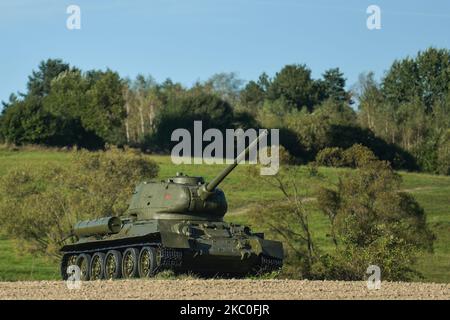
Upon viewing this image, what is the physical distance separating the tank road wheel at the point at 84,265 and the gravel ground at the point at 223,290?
7.42 m

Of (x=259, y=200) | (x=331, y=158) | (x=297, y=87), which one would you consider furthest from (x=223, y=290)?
(x=297, y=87)

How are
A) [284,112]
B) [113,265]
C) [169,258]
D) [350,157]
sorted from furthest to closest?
[284,112], [350,157], [113,265], [169,258]

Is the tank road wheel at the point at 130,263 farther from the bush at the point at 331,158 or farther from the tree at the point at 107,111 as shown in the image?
the tree at the point at 107,111

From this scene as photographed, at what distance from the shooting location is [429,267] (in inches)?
2044

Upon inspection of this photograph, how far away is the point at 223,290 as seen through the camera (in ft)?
68.3

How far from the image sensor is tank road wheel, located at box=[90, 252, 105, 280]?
98.5ft

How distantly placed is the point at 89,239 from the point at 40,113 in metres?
57.3

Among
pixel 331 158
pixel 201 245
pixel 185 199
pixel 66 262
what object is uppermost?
pixel 331 158

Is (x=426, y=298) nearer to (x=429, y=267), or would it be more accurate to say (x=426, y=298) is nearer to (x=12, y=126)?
(x=429, y=267)

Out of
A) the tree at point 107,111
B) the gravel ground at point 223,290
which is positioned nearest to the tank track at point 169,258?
the gravel ground at point 223,290

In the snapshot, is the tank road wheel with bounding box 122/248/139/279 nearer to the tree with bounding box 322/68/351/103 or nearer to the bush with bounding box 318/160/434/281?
the bush with bounding box 318/160/434/281

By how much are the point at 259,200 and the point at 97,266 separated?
30.3m

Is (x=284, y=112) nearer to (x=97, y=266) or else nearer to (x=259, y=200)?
(x=259, y=200)
